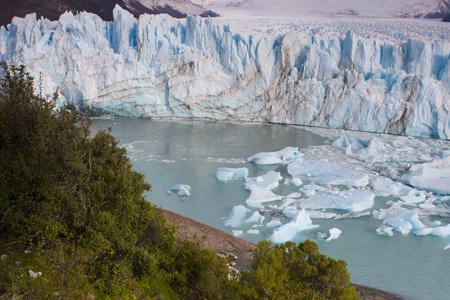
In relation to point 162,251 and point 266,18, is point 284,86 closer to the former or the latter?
point 266,18

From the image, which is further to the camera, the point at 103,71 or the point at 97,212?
the point at 103,71

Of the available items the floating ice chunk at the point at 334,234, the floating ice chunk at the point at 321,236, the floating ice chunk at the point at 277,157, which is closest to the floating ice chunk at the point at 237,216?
the floating ice chunk at the point at 321,236

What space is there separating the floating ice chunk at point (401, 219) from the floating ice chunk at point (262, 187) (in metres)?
1.60

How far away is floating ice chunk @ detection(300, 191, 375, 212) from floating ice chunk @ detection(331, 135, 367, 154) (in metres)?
3.05

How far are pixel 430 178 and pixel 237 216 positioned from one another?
3.72m

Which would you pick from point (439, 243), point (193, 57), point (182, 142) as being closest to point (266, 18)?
point (193, 57)

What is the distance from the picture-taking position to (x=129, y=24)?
585 inches

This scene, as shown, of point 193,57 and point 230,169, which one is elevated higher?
point 193,57

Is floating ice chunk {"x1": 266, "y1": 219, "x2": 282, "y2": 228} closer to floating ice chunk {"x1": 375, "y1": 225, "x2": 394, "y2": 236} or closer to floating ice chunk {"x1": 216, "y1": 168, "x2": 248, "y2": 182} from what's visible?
floating ice chunk {"x1": 375, "y1": 225, "x2": 394, "y2": 236}

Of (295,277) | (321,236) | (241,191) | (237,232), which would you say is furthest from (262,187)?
(295,277)

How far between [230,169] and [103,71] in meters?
6.27

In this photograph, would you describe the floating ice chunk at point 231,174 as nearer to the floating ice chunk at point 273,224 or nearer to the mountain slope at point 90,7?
the floating ice chunk at point 273,224

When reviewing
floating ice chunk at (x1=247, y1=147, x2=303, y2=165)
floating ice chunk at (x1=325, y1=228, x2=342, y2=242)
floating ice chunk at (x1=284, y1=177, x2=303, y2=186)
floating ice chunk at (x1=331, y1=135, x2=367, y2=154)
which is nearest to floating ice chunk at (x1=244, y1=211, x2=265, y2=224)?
floating ice chunk at (x1=325, y1=228, x2=342, y2=242)

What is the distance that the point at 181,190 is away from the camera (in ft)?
27.2
